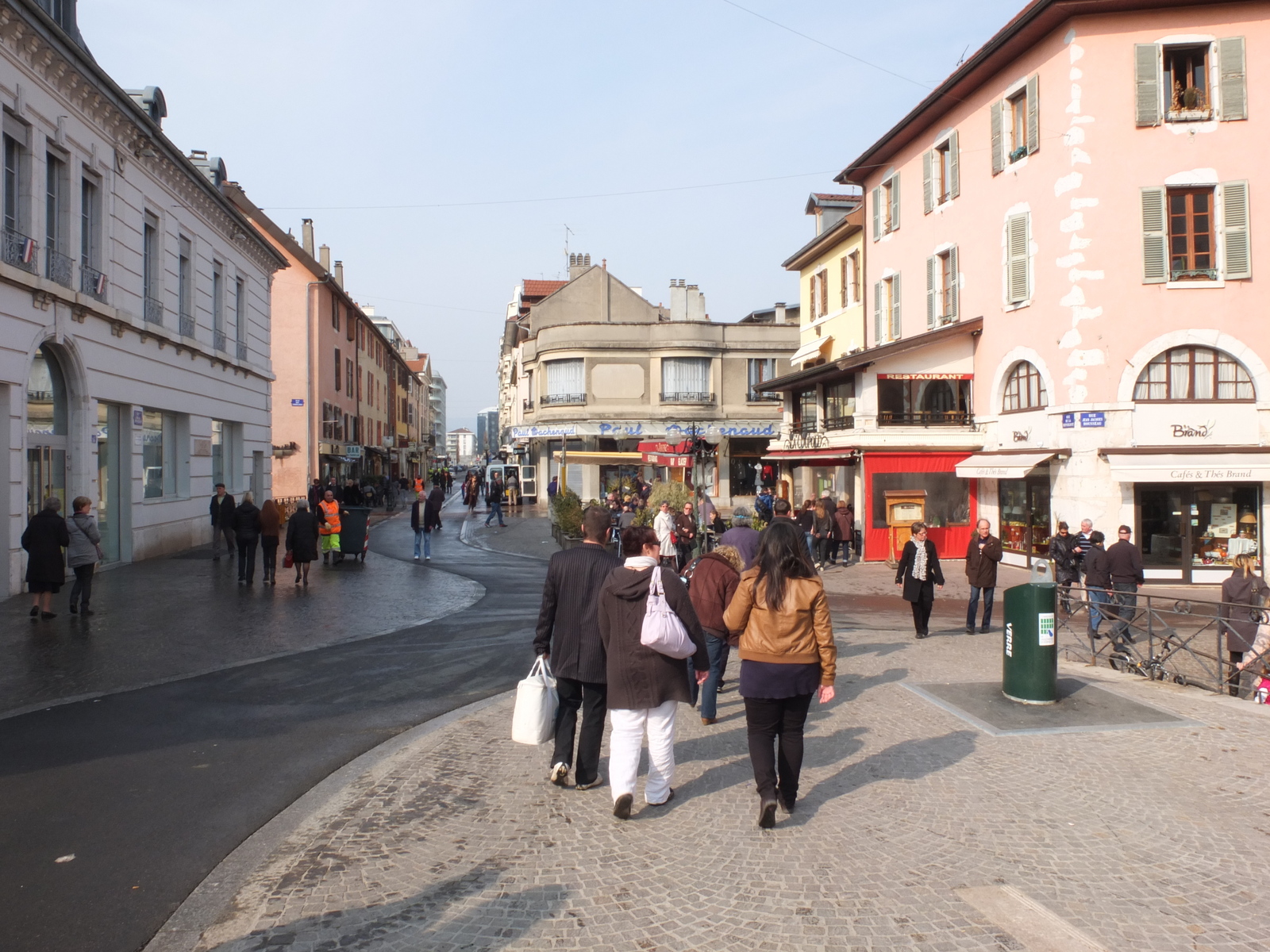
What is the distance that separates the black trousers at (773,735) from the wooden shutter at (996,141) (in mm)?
18186

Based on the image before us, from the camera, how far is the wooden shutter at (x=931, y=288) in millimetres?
22500

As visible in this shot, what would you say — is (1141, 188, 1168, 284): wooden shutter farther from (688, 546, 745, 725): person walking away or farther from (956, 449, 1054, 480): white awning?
(688, 546, 745, 725): person walking away

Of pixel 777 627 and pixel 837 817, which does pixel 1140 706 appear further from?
pixel 777 627

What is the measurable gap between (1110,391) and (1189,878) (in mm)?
15238

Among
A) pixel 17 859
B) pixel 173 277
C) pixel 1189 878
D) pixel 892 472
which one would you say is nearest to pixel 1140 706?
pixel 1189 878

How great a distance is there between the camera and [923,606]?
35.8 ft

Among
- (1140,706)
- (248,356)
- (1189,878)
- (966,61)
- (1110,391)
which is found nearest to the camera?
(1189,878)

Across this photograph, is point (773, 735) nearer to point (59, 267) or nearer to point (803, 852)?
point (803, 852)

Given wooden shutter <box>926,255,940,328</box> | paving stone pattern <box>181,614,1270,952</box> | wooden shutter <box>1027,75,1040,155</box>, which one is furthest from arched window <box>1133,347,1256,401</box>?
paving stone pattern <box>181,614,1270,952</box>

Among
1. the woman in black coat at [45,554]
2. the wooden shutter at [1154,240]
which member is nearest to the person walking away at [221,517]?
the woman in black coat at [45,554]

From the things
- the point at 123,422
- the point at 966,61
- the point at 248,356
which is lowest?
the point at 123,422

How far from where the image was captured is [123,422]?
17.5 m

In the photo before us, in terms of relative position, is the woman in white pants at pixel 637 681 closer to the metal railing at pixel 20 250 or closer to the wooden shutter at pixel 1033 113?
the metal railing at pixel 20 250

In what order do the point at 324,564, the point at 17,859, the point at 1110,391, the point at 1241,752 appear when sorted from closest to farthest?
the point at 17,859 < the point at 1241,752 < the point at 1110,391 < the point at 324,564
